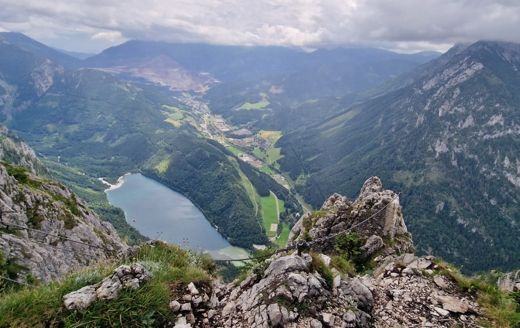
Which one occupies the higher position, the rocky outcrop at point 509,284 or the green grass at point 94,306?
the green grass at point 94,306

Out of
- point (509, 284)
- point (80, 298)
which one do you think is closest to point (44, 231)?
point (80, 298)

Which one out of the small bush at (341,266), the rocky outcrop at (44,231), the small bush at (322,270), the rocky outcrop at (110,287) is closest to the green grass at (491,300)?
the small bush at (341,266)

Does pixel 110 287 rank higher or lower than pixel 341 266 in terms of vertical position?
higher

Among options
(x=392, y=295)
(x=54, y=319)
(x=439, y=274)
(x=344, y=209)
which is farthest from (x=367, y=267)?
(x=54, y=319)

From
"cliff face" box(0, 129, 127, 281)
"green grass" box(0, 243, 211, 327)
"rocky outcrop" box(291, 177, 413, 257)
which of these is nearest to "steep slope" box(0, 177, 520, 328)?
"green grass" box(0, 243, 211, 327)

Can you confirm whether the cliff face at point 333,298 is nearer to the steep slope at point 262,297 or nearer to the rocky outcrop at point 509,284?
the steep slope at point 262,297

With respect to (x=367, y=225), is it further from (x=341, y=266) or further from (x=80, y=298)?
(x=80, y=298)
